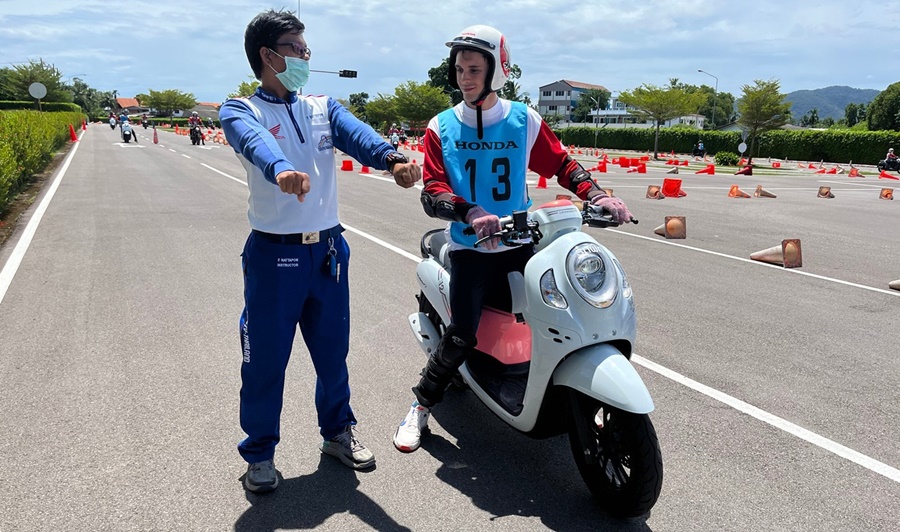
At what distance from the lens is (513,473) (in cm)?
327

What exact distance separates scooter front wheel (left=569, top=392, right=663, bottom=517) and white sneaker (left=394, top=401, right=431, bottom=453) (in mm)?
926

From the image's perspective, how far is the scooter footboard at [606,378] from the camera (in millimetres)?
2588

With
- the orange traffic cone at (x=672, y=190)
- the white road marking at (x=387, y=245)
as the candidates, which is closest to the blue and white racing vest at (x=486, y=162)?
the white road marking at (x=387, y=245)

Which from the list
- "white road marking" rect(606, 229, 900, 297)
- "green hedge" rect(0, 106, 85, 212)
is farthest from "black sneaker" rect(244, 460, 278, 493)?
"green hedge" rect(0, 106, 85, 212)

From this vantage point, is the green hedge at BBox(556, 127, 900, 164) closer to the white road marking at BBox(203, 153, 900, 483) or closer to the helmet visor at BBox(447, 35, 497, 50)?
the white road marking at BBox(203, 153, 900, 483)

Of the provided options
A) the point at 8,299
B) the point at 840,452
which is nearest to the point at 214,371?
the point at 8,299

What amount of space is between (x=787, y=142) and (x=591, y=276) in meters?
54.1

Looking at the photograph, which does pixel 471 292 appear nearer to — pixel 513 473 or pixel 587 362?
pixel 587 362

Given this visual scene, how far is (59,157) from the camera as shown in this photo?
24.5 meters

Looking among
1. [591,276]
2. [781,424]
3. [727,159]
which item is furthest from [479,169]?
[727,159]

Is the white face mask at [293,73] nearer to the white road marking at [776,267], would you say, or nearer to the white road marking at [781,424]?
the white road marking at [781,424]

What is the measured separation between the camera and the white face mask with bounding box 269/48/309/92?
2.86 metres

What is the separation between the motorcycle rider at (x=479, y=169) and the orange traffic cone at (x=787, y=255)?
604cm

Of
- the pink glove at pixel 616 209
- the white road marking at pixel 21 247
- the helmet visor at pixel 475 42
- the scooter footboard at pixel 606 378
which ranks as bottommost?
the white road marking at pixel 21 247
